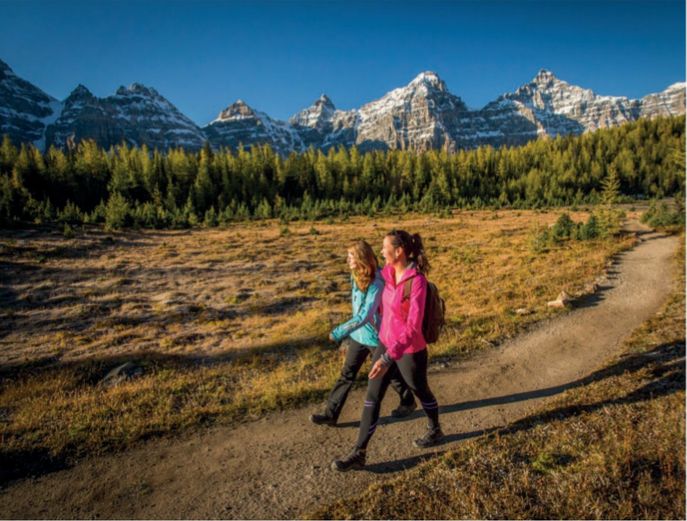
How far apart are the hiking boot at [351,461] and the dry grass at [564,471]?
18.6 inches

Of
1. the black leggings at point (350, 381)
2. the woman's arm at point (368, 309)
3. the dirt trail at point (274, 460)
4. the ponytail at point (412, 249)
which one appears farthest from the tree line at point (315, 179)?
the ponytail at point (412, 249)

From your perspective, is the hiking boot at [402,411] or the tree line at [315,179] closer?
the hiking boot at [402,411]

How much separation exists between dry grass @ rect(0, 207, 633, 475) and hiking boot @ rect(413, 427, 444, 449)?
8.53 ft

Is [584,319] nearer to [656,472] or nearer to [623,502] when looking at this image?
[656,472]

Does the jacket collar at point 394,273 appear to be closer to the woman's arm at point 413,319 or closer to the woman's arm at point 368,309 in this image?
the woman's arm at point 413,319

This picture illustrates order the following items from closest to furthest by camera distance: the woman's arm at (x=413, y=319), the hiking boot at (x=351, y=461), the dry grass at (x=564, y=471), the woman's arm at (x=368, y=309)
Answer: the dry grass at (x=564, y=471) < the woman's arm at (x=413, y=319) < the hiking boot at (x=351, y=461) < the woman's arm at (x=368, y=309)

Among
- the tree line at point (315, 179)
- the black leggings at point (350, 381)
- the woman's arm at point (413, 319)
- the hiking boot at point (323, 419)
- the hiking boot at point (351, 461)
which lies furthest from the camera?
the tree line at point (315, 179)

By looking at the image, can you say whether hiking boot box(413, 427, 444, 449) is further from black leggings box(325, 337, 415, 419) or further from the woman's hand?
the woman's hand

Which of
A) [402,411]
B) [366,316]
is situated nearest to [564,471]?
[402,411]

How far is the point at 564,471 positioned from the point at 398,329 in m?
2.75

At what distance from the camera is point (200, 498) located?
4.63 metres

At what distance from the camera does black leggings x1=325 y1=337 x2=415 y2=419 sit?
18.4 ft

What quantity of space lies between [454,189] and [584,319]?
257 ft

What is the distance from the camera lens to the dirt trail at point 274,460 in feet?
14.9
